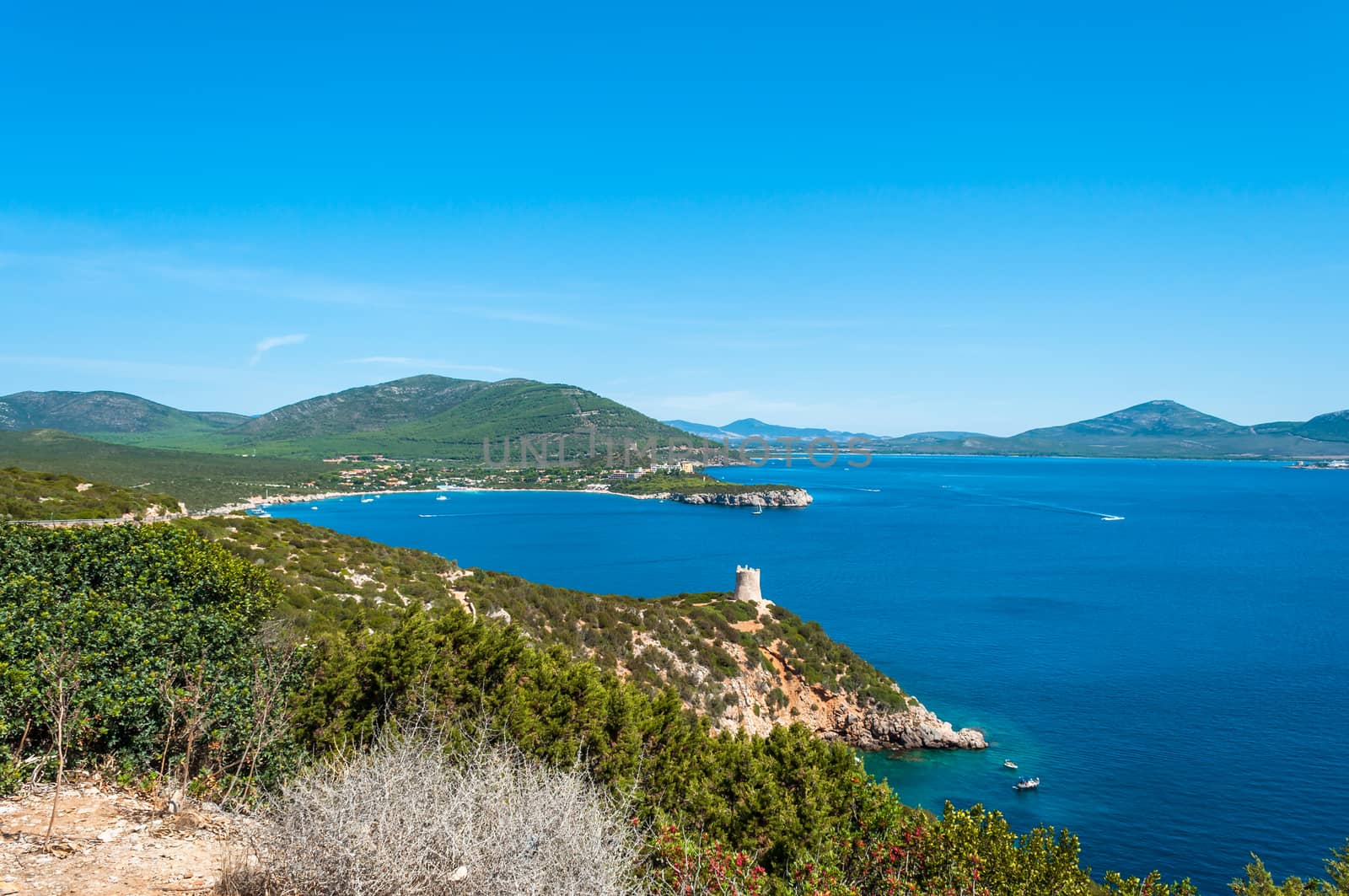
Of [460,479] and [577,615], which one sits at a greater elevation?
[460,479]

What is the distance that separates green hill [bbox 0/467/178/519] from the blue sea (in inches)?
1401

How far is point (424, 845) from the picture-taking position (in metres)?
5.96

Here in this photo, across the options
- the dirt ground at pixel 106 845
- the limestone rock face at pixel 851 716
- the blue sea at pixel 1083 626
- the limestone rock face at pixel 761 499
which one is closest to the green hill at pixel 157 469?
the blue sea at pixel 1083 626

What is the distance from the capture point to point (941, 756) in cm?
3619

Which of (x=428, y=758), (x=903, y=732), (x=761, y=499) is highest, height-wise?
(x=428, y=758)

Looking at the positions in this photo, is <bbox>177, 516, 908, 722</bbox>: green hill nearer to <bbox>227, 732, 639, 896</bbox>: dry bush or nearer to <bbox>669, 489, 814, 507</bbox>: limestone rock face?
<bbox>227, 732, 639, 896</bbox>: dry bush

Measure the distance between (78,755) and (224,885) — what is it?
18.1ft

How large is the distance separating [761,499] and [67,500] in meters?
125

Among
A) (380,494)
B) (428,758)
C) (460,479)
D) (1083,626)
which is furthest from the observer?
(460,479)

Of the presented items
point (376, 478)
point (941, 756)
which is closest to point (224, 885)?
point (941, 756)

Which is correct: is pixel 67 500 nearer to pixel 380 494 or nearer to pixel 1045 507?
pixel 380 494

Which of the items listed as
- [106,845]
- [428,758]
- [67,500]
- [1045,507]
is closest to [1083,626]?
[428,758]

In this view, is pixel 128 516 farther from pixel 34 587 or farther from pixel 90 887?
pixel 90 887

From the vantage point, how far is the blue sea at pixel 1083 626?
101 feet
